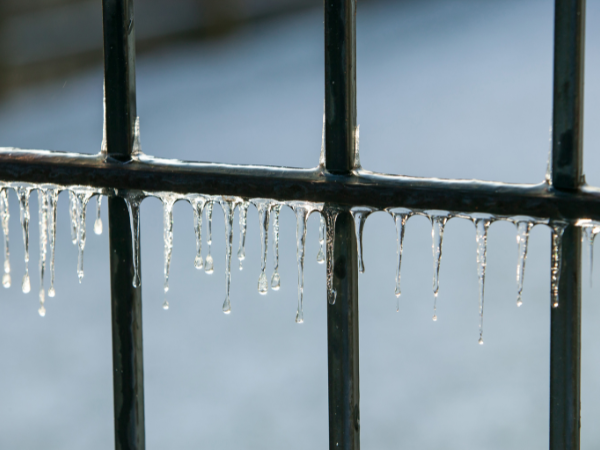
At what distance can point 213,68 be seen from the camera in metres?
5.40

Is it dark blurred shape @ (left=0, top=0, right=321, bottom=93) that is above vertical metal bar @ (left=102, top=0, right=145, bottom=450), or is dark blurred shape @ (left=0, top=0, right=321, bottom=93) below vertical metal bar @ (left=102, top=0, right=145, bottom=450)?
above

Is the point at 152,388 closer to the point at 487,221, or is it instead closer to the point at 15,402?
the point at 15,402

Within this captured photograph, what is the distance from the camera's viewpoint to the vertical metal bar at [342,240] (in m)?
0.54

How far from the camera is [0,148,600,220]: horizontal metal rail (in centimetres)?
50

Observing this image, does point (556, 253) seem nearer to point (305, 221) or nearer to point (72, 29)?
point (305, 221)

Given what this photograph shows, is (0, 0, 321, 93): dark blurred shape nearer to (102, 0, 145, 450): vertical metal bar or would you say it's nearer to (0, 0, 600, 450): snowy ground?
(0, 0, 600, 450): snowy ground

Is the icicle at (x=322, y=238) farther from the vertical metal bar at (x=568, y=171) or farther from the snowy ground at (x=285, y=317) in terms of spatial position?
the snowy ground at (x=285, y=317)

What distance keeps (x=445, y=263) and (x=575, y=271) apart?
270 centimetres

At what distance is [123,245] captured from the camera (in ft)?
2.00

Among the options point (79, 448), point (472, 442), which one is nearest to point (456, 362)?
point (472, 442)

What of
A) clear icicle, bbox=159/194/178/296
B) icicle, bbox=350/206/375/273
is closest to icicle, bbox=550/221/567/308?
icicle, bbox=350/206/375/273

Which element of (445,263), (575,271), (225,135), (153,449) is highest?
(225,135)

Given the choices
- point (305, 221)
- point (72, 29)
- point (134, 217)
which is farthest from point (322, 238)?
point (72, 29)

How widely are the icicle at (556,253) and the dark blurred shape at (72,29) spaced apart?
4.62 metres
